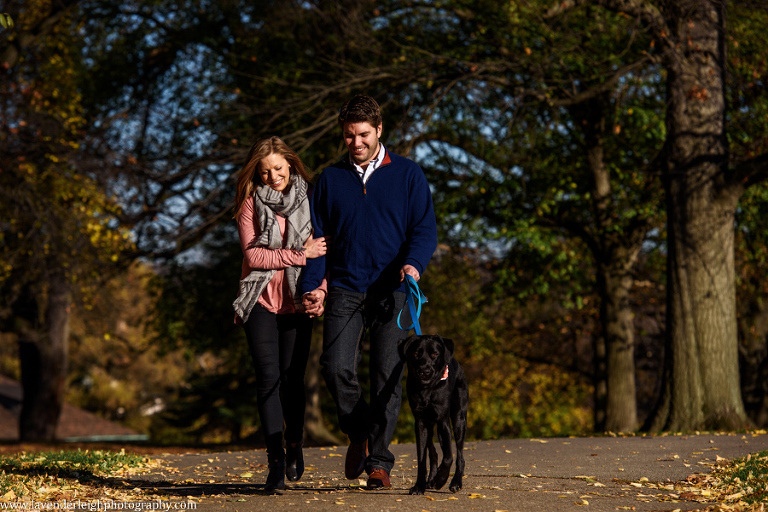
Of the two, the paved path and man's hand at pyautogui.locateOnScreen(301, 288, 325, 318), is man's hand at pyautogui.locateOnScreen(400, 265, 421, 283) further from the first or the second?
the paved path

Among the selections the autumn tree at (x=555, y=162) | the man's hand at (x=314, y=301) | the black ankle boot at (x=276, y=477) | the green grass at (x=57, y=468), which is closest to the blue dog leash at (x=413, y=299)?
the man's hand at (x=314, y=301)

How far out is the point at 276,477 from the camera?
505 centimetres

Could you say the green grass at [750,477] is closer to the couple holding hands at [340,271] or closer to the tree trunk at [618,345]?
the couple holding hands at [340,271]

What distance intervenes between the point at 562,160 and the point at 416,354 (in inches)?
498

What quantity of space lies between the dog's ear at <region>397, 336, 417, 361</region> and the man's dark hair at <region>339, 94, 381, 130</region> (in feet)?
4.33

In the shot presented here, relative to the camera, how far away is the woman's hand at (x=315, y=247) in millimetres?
5102

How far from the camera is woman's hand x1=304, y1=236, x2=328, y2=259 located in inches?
201

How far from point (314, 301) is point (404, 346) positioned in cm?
67

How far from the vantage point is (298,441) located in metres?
5.47

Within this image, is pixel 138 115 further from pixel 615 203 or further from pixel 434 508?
pixel 434 508

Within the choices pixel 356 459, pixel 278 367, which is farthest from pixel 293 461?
pixel 278 367

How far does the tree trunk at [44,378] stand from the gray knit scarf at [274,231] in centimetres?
1679

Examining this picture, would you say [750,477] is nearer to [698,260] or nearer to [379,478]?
[379,478]

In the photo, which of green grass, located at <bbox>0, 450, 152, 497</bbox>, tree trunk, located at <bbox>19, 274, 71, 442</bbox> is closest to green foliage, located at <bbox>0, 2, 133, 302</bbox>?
tree trunk, located at <bbox>19, 274, 71, 442</bbox>
